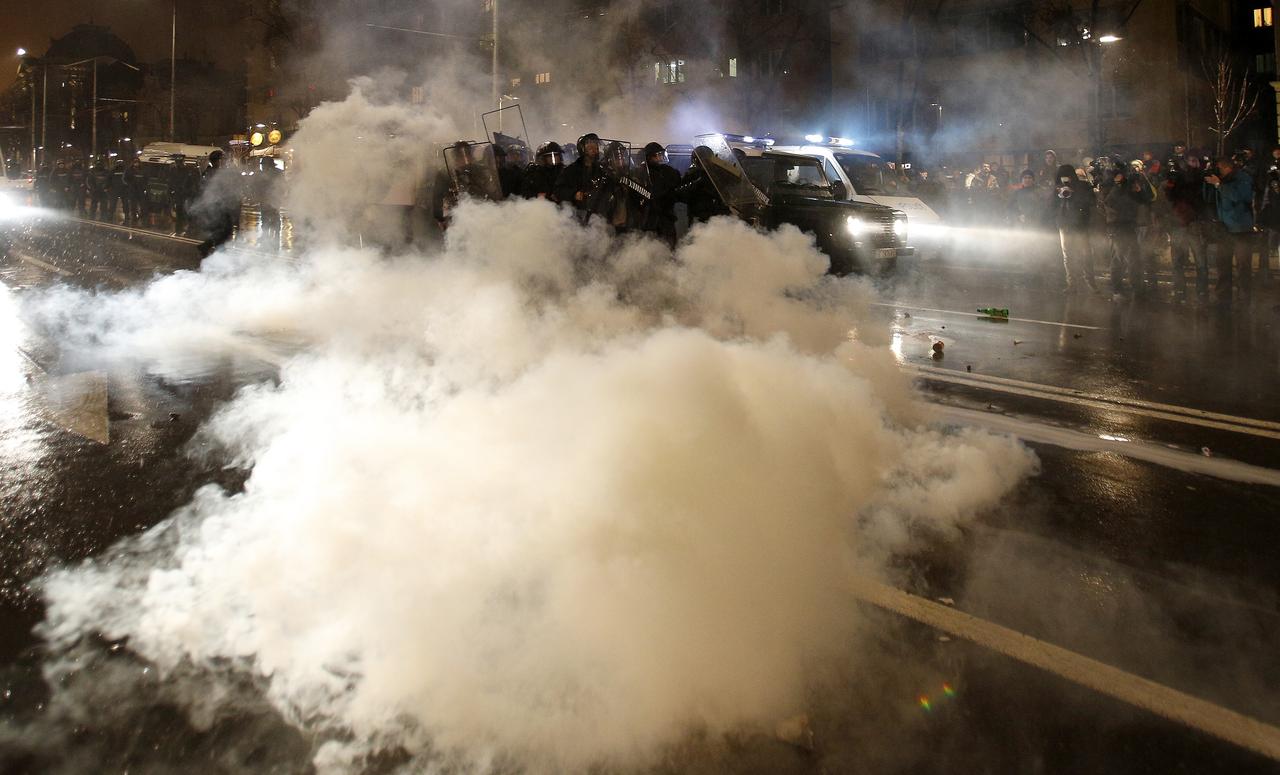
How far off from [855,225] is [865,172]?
3.31m

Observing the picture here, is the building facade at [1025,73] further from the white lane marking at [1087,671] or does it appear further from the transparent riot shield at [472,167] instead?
the white lane marking at [1087,671]

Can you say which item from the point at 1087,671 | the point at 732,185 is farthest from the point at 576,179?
the point at 1087,671

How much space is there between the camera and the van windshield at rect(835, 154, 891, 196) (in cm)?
1420

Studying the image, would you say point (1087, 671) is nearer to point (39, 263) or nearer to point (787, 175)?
point (787, 175)

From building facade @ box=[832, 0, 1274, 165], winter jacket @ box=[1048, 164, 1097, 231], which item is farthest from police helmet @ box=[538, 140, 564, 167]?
building facade @ box=[832, 0, 1274, 165]

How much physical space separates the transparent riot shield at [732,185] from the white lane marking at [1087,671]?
6.55 metres

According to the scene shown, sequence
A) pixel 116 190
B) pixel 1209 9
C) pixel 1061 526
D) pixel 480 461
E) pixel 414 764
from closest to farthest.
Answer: pixel 414 764
pixel 480 461
pixel 1061 526
pixel 116 190
pixel 1209 9

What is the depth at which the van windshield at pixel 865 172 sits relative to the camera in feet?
46.6

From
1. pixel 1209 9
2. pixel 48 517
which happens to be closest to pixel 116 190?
pixel 48 517

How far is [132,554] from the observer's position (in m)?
3.37

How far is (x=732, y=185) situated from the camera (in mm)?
9695

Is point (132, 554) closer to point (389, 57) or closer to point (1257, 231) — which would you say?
point (1257, 231)

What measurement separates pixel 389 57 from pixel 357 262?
459 inches

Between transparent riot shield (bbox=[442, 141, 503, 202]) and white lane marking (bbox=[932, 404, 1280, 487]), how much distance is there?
5.73 m
